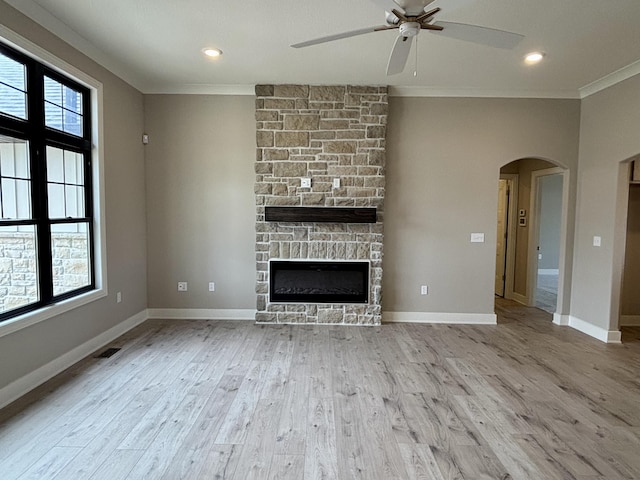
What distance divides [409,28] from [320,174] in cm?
252

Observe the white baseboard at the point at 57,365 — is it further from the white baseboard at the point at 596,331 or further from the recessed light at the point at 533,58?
the white baseboard at the point at 596,331

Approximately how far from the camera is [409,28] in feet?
6.95

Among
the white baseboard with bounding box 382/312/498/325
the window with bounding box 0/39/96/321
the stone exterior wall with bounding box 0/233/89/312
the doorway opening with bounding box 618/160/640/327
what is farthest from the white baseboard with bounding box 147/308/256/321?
the doorway opening with bounding box 618/160/640/327

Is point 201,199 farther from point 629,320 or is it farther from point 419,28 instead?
point 629,320

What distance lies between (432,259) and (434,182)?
3.37ft

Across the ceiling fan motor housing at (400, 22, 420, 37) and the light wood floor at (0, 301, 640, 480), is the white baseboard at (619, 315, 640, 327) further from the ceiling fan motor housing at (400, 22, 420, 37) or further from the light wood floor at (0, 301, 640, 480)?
the ceiling fan motor housing at (400, 22, 420, 37)

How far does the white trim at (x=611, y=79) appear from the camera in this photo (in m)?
3.73

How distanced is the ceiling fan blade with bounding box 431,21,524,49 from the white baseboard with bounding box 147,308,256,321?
12.7 ft

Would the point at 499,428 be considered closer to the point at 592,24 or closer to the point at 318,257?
the point at 318,257

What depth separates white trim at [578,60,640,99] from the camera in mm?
3727

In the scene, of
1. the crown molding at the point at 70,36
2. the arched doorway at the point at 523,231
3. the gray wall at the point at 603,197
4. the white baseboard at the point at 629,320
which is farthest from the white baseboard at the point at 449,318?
the crown molding at the point at 70,36

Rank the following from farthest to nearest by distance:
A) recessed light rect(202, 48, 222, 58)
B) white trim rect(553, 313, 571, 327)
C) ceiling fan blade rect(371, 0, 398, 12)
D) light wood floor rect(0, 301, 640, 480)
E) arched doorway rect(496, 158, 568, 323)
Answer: arched doorway rect(496, 158, 568, 323) → white trim rect(553, 313, 571, 327) → recessed light rect(202, 48, 222, 58) → light wood floor rect(0, 301, 640, 480) → ceiling fan blade rect(371, 0, 398, 12)

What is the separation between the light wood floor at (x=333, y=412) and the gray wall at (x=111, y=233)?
300mm

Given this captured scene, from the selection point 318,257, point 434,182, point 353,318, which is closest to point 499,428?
point 353,318
